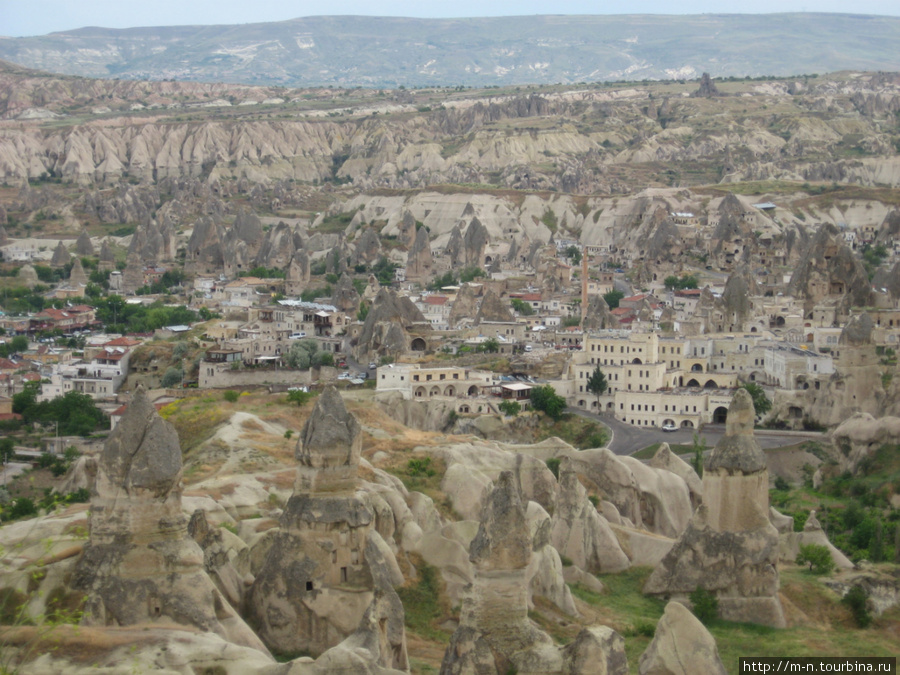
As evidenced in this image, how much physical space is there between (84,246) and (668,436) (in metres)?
79.9

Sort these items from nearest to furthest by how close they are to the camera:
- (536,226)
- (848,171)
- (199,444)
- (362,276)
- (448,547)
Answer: (448,547) < (199,444) < (362,276) < (536,226) < (848,171)

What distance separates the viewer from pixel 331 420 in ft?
87.4

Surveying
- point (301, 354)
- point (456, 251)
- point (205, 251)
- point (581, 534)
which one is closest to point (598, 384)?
point (301, 354)

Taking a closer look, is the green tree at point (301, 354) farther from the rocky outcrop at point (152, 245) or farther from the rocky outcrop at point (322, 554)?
the rocky outcrop at point (152, 245)

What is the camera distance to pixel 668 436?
61.2m

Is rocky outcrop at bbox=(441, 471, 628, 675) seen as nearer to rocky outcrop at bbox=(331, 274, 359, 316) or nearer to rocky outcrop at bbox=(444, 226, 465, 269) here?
rocky outcrop at bbox=(331, 274, 359, 316)

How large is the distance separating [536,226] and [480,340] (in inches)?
2218

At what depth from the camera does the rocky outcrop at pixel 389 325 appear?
74.4m

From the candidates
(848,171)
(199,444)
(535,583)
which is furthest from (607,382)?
(848,171)

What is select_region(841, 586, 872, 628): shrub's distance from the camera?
106 feet

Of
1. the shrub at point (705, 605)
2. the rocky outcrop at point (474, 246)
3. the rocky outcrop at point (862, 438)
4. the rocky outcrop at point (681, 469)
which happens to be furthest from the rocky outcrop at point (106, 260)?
the shrub at point (705, 605)

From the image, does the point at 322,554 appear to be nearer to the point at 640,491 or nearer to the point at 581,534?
the point at 581,534

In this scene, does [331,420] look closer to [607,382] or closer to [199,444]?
[199,444]

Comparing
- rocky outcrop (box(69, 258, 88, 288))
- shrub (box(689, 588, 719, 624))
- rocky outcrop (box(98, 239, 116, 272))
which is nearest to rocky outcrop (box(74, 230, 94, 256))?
rocky outcrop (box(98, 239, 116, 272))
